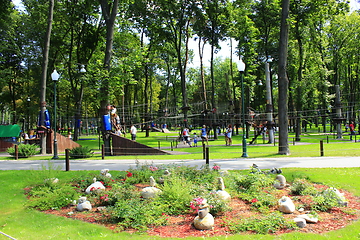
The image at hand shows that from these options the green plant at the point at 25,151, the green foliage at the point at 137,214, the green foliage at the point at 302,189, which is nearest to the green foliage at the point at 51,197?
the green foliage at the point at 137,214

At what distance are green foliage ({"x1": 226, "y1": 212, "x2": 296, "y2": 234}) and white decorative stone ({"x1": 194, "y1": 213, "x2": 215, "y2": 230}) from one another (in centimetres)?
39

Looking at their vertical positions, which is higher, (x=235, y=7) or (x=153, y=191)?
(x=235, y=7)

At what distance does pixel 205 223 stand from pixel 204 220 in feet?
0.23

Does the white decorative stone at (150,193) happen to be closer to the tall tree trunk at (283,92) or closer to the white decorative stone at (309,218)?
the white decorative stone at (309,218)

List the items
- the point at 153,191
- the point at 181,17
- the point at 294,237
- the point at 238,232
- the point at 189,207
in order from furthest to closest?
the point at 181,17
the point at 153,191
the point at 189,207
the point at 238,232
the point at 294,237

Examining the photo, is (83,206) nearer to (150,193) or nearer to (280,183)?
(150,193)

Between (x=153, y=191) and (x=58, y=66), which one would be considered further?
(x=58, y=66)

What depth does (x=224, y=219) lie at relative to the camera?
22.0ft

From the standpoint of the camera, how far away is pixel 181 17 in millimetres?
35469

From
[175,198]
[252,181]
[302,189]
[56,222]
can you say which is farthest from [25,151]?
[302,189]

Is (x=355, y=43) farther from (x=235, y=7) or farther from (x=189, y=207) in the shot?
(x=189, y=207)

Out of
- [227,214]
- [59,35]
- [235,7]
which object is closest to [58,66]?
[59,35]

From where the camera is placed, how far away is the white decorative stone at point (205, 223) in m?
6.31

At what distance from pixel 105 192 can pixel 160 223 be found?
8.32ft
